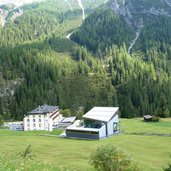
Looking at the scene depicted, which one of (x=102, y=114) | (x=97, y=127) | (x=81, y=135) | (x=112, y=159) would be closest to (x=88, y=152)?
(x=81, y=135)

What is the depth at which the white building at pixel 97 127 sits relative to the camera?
349ft

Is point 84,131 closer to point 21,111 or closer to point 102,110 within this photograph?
point 102,110

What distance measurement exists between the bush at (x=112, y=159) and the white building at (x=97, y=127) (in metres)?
63.6

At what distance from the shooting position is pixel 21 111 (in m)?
195

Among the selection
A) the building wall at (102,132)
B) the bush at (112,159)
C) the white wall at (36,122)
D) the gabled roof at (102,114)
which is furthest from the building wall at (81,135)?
the bush at (112,159)

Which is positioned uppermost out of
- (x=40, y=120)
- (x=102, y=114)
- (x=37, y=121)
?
(x=102, y=114)

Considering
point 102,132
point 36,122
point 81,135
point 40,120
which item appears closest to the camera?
point 102,132

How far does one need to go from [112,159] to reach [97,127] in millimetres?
69989

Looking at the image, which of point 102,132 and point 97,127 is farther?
point 97,127

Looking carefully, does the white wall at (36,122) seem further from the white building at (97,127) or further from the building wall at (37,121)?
the white building at (97,127)

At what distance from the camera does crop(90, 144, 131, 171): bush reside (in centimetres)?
4091

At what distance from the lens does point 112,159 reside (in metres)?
41.0

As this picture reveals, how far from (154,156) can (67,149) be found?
18.8 metres

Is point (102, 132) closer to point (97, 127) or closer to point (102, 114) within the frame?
point (97, 127)
